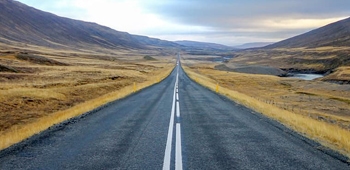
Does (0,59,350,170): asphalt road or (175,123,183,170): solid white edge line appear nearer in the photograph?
(175,123,183,170): solid white edge line

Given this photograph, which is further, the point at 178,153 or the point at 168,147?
the point at 168,147

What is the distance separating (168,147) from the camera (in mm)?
8578

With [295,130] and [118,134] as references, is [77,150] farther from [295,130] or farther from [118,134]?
[295,130]

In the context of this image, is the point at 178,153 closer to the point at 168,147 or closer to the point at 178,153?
the point at 178,153

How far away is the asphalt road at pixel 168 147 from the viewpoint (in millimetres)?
7059

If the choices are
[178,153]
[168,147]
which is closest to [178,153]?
[178,153]

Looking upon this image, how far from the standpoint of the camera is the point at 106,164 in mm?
7062

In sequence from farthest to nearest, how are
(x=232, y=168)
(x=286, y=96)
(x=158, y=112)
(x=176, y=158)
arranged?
1. (x=286, y=96)
2. (x=158, y=112)
3. (x=176, y=158)
4. (x=232, y=168)

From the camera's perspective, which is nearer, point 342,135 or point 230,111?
point 342,135

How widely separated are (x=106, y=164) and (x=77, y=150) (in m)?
1.59

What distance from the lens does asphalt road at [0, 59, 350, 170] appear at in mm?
7059

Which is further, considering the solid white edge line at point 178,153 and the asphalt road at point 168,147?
the asphalt road at point 168,147

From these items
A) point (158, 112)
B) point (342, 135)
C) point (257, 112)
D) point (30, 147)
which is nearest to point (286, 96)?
point (257, 112)

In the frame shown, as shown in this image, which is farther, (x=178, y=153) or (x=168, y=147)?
(x=168, y=147)
